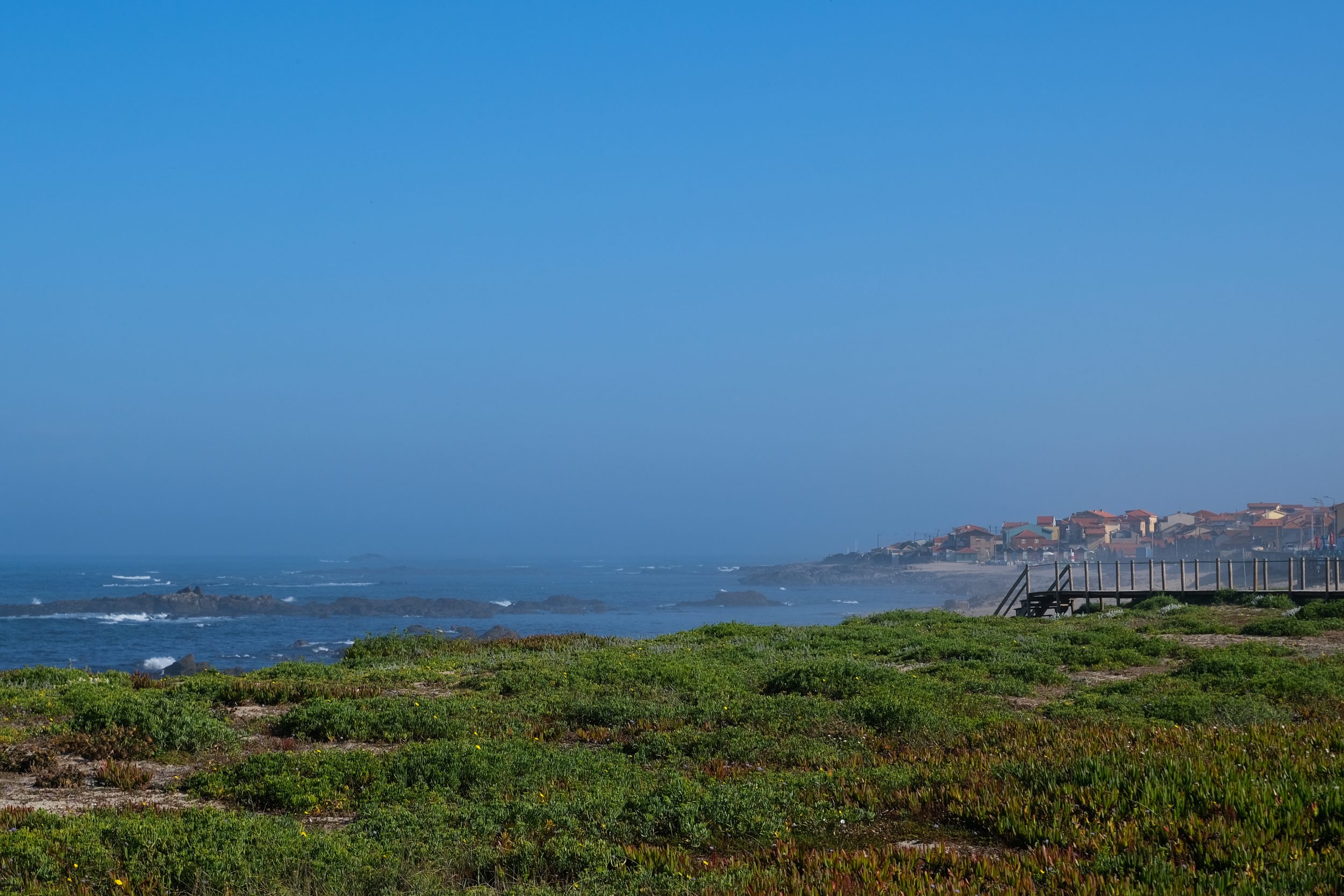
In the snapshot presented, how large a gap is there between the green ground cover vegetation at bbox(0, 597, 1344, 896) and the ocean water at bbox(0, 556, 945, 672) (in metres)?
15.2

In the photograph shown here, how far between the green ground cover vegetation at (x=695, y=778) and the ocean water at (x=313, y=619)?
15176 millimetres

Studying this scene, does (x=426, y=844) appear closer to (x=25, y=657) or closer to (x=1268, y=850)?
(x=1268, y=850)

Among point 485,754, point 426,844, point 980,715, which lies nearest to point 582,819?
point 426,844

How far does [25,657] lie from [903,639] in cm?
5451

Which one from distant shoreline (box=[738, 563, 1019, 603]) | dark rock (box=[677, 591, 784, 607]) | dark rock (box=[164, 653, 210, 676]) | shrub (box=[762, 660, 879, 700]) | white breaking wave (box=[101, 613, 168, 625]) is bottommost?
distant shoreline (box=[738, 563, 1019, 603])

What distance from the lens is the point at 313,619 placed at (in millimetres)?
87750

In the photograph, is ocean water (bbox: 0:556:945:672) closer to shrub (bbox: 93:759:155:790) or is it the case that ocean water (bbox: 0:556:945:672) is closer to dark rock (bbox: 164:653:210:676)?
dark rock (bbox: 164:653:210:676)

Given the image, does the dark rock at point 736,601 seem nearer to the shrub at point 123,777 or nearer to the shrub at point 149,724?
the shrub at point 149,724

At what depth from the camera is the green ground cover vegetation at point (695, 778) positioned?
20.9 ft

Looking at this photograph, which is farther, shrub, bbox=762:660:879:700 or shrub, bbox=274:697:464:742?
shrub, bbox=762:660:879:700

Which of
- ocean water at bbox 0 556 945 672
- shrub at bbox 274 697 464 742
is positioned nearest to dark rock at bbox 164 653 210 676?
ocean water at bbox 0 556 945 672

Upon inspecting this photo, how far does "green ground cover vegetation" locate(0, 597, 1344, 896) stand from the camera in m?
6.36

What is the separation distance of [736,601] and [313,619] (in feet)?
163

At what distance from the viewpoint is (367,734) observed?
42.1 feet
